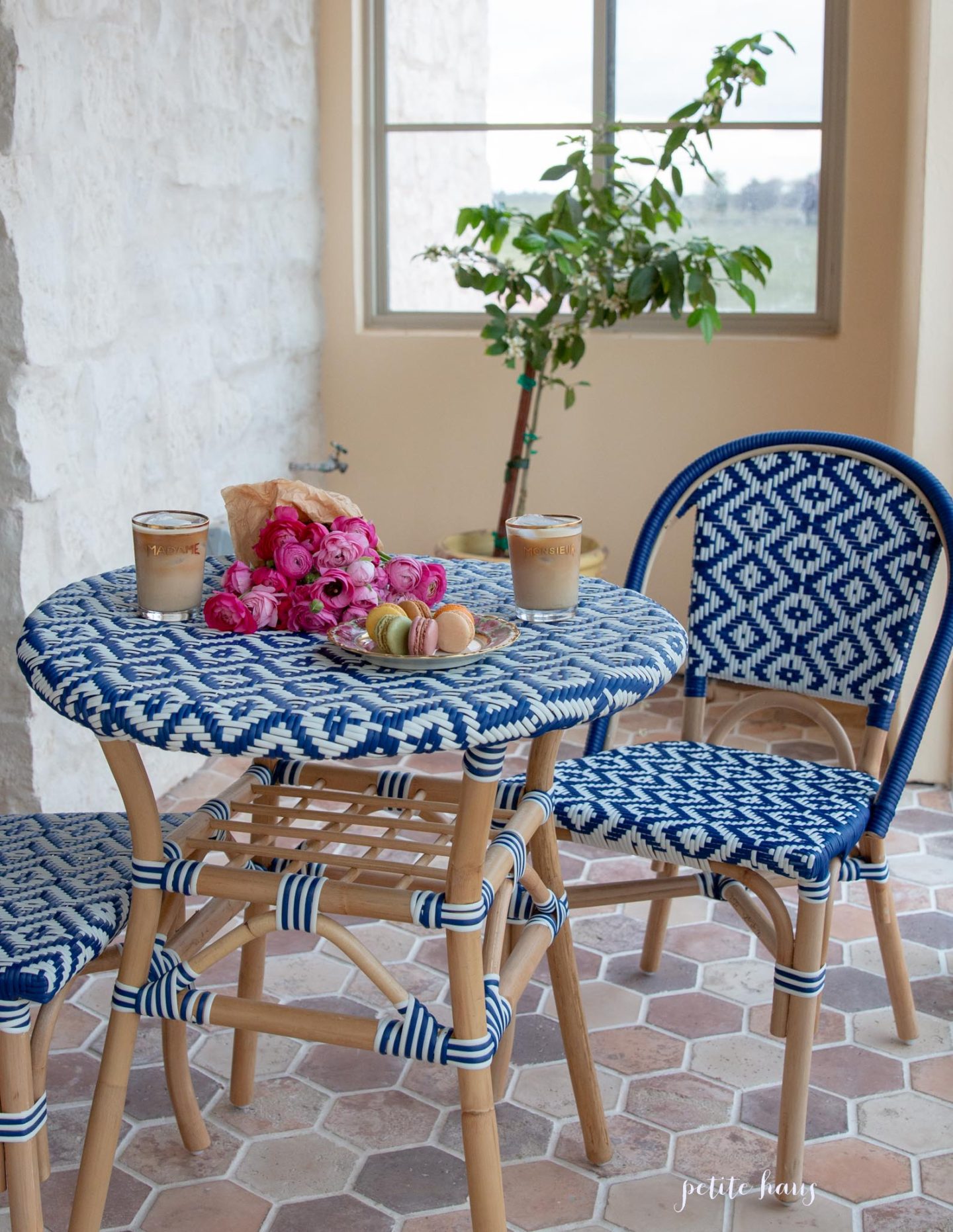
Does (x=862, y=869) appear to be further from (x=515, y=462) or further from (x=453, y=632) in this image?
(x=515, y=462)

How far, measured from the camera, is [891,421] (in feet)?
11.3

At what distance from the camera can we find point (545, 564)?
154 centimetres

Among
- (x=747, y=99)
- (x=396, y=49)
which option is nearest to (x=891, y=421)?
(x=747, y=99)

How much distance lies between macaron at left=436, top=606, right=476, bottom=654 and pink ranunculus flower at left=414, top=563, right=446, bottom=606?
0.56ft

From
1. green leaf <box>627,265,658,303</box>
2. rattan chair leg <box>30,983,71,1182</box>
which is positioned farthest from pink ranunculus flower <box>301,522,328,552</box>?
green leaf <box>627,265,658,303</box>

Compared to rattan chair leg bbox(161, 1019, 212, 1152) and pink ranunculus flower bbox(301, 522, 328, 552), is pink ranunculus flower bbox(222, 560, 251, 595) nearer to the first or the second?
pink ranunculus flower bbox(301, 522, 328, 552)

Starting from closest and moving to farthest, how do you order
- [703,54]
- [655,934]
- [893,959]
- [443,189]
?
[893,959] < [655,934] < [703,54] < [443,189]

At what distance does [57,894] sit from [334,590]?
1.48 ft

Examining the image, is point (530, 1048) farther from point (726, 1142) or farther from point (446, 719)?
point (446, 719)

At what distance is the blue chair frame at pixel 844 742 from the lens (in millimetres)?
1613

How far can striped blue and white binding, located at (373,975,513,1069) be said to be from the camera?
1.37 meters

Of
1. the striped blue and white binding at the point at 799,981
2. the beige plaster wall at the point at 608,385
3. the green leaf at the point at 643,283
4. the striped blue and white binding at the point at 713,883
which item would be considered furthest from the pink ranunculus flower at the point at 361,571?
the beige plaster wall at the point at 608,385

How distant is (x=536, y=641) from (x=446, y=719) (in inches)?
11.2

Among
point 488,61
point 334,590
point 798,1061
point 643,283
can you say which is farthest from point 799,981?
point 488,61
